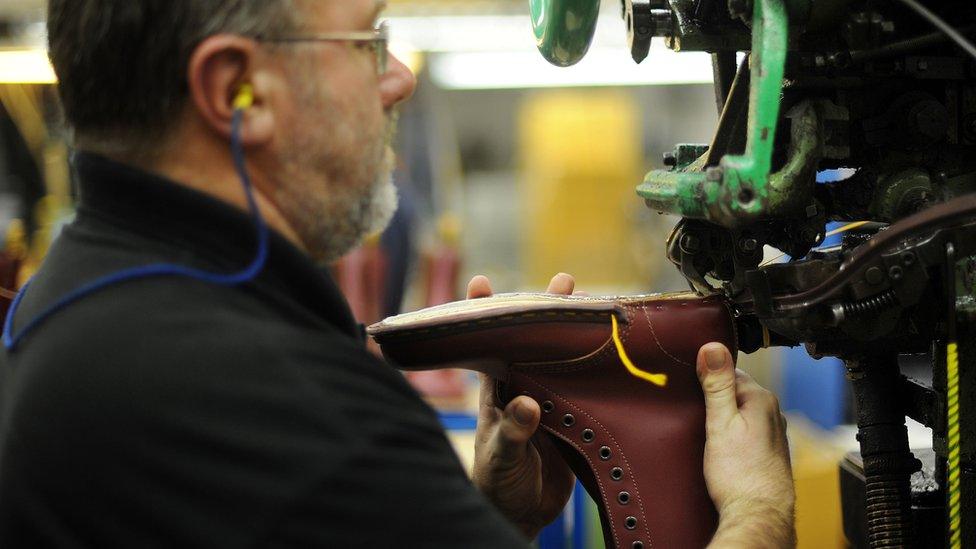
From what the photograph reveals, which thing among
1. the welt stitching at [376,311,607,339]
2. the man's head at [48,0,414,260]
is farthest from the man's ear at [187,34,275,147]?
the welt stitching at [376,311,607,339]

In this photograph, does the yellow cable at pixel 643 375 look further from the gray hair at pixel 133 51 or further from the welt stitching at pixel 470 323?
the gray hair at pixel 133 51

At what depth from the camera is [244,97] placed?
0.80 metres

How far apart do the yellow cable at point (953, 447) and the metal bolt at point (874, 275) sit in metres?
0.11

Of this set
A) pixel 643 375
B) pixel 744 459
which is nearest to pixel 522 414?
pixel 643 375

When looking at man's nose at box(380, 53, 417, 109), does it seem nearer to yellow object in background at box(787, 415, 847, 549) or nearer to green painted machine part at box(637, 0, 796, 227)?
green painted machine part at box(637, 0, 796, 227)

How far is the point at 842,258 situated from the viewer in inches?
39.1

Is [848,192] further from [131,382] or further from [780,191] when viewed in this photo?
[131,382]

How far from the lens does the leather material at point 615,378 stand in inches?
42.2

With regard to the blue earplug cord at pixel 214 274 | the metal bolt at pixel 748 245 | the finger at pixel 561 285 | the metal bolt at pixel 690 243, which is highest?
the blue earplug cord at pixel 214 274

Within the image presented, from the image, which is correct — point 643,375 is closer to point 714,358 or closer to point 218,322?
point 714,358

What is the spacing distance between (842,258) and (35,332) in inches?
29.8

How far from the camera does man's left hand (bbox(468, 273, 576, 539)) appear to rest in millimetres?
1197

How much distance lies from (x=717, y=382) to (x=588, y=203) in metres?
5.41

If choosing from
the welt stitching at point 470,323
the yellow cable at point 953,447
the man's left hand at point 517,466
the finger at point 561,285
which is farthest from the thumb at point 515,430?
the yellow cable at point 953,447
